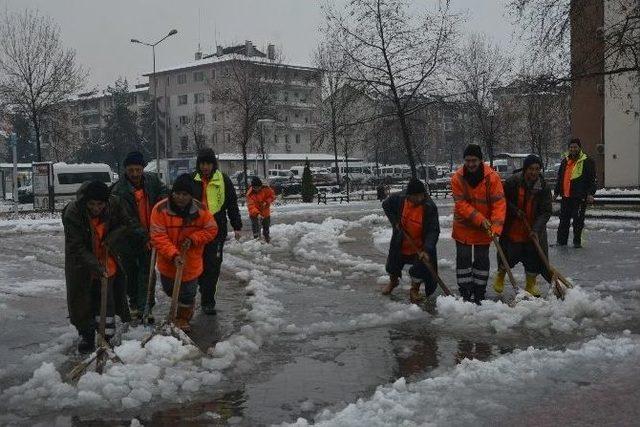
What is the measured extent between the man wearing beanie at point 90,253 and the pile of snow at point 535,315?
309 centimetres

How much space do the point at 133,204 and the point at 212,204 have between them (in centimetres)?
91

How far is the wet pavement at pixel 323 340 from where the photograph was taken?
4496mm

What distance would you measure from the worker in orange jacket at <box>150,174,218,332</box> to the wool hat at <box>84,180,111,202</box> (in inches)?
26.0

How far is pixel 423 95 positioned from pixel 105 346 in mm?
18915

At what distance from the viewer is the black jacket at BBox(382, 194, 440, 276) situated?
25.7 ft

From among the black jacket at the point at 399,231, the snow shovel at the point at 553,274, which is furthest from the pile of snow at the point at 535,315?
the black jacket at the point at 399,231

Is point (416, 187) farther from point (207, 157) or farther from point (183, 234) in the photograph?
point (183, 234)

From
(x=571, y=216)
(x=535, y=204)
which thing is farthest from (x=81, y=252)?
(x=571, y=216)

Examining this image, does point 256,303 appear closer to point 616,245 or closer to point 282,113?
point 616,245

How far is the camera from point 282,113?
85.0 metres

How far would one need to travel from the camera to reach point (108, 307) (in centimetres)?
602

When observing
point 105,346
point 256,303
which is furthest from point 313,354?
point 256,303

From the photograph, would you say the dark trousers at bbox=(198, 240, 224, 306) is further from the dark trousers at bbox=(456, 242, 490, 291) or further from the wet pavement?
the dark trousers at bbox=(456, 242, 490, 291)

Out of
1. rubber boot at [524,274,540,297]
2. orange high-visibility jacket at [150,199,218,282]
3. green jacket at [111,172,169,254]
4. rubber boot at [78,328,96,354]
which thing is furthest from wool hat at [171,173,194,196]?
rubber boot at [524,274,540,297]
